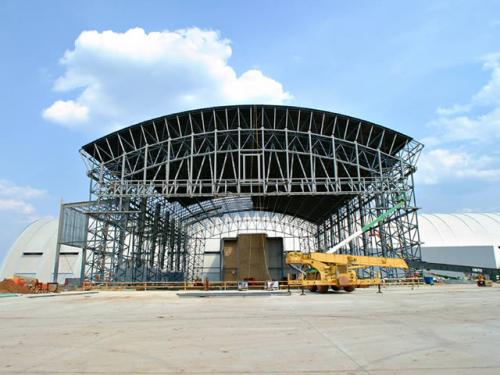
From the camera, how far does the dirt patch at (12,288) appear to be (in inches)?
1296

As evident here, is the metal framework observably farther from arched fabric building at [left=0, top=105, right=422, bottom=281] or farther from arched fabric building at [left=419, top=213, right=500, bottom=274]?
arched fabric building at [left=419, top=213, right=500, bottom=274]

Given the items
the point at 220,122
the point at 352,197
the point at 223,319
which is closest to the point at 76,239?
the point at 220,122

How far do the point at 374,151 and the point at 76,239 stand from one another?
32.4 metres

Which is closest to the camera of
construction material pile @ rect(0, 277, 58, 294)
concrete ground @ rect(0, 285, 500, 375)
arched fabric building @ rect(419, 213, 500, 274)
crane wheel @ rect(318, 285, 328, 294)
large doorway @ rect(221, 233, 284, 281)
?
concrete ground @ rect(0, 285, 500, 375)

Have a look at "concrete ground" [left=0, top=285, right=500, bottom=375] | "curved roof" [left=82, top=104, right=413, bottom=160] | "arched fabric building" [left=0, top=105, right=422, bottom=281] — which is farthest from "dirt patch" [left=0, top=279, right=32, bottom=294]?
"concrete ground" [left=0, top=285, right=500, bottom=375]

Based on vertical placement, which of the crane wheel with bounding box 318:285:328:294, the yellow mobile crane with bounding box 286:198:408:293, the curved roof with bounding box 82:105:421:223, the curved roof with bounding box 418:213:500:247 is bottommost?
the crane wheel with bounding box 318:285:328:294

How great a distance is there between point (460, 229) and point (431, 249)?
7.55 metres

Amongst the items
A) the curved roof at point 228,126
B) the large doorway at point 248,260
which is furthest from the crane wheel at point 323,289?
the large doorway at point 248,260

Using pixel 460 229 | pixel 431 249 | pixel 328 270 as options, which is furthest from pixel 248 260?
pixel 460 229

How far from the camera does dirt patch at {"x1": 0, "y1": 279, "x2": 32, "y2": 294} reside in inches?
1296

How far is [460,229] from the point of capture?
62375 millimetres

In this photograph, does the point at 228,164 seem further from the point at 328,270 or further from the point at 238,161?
the point at 328,270

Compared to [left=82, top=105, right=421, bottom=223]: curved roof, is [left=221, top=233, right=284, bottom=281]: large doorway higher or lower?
lower

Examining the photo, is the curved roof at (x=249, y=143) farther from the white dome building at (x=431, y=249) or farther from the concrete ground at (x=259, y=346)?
the white dome building at (x=431, y=249)
